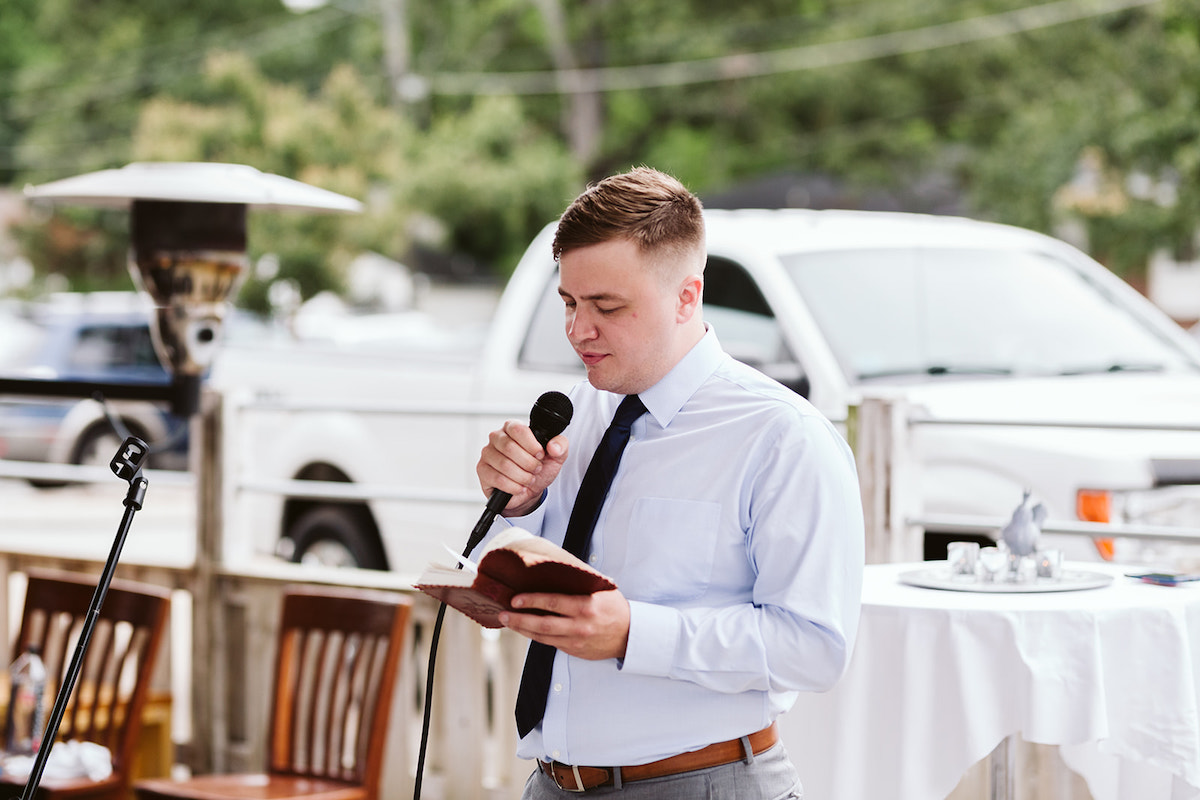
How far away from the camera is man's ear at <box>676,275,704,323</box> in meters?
2.35

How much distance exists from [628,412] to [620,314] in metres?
0.22

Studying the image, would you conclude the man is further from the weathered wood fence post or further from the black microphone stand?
the weathered wood fence post

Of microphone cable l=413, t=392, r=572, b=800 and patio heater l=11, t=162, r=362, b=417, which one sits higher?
patio heater l=11, t=162, r=362, b=417

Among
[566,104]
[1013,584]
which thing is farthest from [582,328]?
[566,104]

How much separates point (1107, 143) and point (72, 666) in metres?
17.3

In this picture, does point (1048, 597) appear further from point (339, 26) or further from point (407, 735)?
point (339, 26)

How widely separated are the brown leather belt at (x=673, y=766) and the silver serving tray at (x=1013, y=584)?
53.8 inches

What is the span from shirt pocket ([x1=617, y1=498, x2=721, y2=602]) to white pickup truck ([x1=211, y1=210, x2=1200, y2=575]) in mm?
2459

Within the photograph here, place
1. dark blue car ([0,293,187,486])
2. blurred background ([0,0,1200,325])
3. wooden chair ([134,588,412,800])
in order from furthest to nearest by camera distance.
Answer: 1. blurred background ([0,0,1200,325])
2. dark blue car ([0,293,187,486])
3. wooden chair ([134,588,412,800])

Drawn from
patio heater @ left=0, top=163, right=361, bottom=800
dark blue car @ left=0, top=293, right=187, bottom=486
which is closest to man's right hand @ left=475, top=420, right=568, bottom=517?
patio heater @ left=0, top=163, right=361, bottom=800

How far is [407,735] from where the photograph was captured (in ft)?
17.6

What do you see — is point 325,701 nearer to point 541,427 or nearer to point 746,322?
point 746,322

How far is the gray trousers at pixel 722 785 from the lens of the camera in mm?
2318

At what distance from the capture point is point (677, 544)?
2307mm
